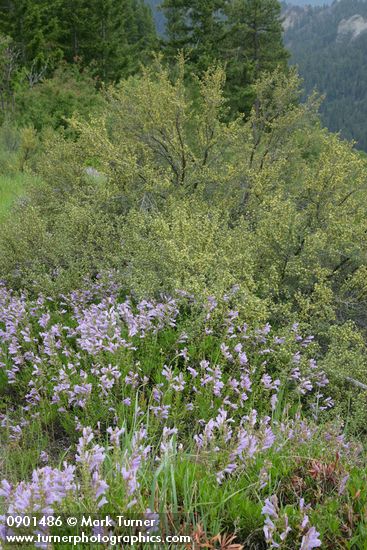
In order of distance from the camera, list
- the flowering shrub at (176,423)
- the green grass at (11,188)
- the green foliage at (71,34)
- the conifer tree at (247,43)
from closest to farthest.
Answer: the flowering shrub at (176,423)
the green grass at (11,188)
the conifer tree at (247,43)
the green foliage at (71,34)

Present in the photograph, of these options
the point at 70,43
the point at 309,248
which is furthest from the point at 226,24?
the point at 309,248

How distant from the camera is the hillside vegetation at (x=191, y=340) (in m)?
1.94

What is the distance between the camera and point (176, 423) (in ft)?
9.61

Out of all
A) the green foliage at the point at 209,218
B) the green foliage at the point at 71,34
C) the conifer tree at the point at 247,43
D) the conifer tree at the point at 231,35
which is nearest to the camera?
the green foliage at the point at 209,218

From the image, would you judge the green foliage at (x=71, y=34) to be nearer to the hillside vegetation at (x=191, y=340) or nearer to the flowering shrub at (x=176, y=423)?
the hillside vegetation at (x=191, y=340)

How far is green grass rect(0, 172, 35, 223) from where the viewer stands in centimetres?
905

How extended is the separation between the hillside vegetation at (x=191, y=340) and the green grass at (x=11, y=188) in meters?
0.36

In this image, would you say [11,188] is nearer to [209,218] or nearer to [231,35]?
[209,218]

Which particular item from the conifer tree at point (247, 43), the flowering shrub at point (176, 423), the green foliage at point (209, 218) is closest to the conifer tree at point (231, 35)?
the conifer tree at point (247, 43)

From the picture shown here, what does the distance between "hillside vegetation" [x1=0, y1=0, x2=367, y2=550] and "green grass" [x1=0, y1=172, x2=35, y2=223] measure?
14.0 inches

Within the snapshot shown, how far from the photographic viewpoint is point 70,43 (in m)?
30.4

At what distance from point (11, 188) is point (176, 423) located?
9.00 metres

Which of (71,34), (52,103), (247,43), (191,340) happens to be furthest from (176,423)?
(71,34)

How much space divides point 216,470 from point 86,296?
2.63 m
